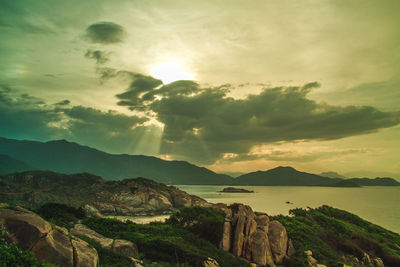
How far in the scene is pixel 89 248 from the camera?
1140 cm

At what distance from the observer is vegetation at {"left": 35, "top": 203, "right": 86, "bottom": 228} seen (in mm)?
21739

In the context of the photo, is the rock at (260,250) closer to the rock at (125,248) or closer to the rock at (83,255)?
the rock at (125,248)

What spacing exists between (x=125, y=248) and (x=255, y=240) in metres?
11.2

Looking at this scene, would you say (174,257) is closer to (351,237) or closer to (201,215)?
(201,215)

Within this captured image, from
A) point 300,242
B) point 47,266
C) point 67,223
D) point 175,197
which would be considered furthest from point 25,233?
point 175,197

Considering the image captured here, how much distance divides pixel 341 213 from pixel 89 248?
43.6 meters

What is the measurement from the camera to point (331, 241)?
29.6 meters

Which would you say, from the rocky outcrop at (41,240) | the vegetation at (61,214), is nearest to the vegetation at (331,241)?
the rocky outcrop at (41,240)

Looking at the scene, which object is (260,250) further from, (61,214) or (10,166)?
(10,166)

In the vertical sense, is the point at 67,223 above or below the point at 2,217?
below

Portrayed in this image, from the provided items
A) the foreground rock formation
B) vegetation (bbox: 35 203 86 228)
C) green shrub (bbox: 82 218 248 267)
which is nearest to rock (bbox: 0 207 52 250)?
green shrub (bbox: 82 218 248 267)

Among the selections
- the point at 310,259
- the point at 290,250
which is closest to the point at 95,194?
the point at 290,250

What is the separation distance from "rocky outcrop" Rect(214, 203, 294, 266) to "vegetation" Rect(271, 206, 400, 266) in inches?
56.0

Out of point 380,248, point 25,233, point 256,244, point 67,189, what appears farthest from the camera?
point 67,189
